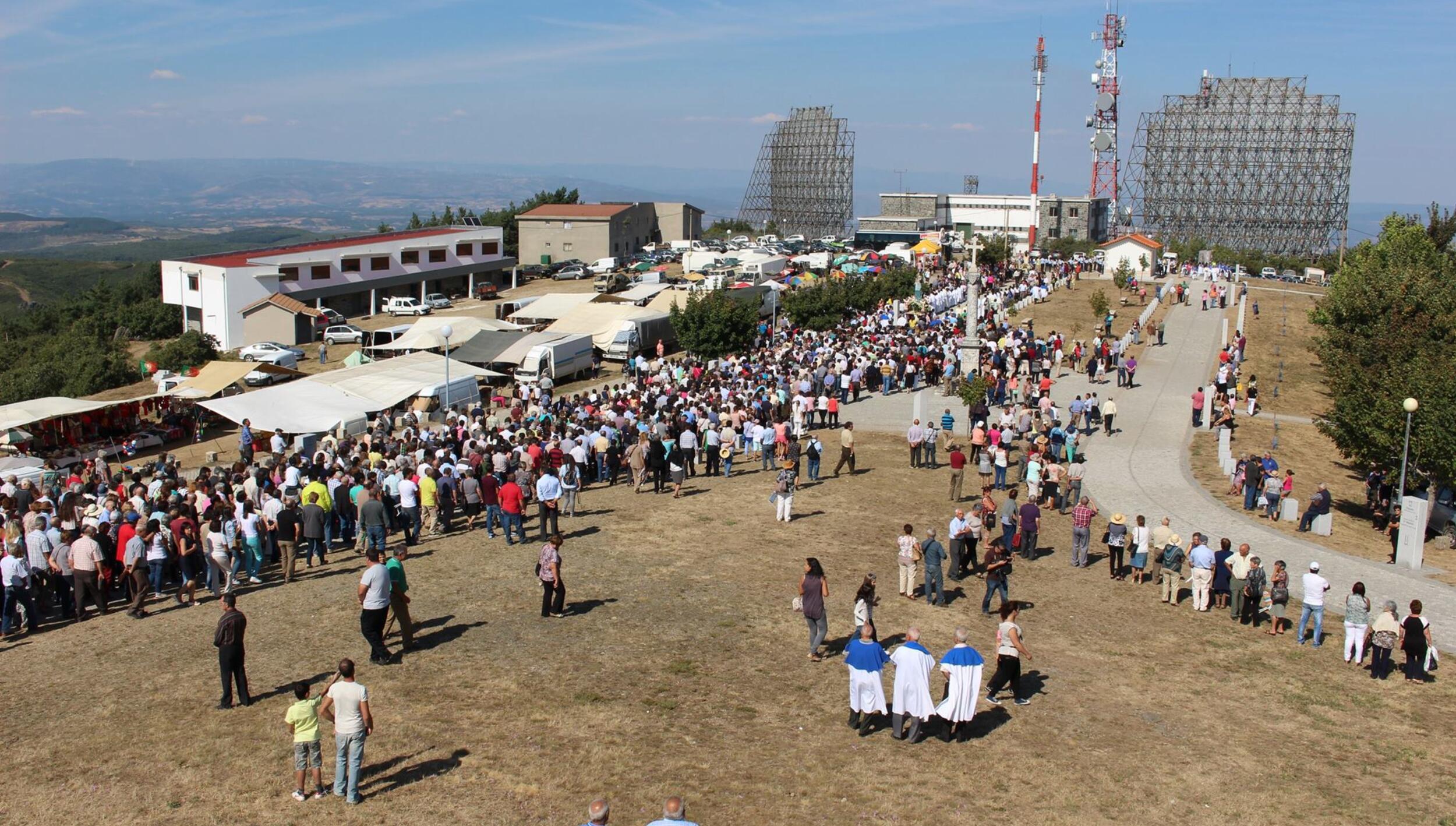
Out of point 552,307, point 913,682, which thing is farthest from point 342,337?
point 913,682

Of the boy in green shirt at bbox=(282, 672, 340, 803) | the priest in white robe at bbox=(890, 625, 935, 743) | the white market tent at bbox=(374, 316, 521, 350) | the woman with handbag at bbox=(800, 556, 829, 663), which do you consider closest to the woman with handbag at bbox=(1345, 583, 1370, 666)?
the priest in white robe at bbox=(890, 625, 935, 743)

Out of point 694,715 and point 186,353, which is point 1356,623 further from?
point 186,353

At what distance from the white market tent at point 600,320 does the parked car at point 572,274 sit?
23.3 metres

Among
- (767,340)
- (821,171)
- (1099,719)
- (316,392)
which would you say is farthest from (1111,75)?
(1099,719)

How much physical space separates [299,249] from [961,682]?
170ft

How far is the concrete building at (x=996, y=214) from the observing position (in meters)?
107

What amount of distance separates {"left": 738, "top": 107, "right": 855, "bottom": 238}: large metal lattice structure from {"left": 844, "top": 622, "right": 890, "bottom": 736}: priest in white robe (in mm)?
101484

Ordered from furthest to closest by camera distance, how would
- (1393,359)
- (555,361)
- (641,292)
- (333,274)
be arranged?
1. (333,274)
2. (641,292)
3. (555,361)
4. (1393,359)

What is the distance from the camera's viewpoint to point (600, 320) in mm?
39250

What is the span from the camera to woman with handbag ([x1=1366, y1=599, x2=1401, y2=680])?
11.5 m

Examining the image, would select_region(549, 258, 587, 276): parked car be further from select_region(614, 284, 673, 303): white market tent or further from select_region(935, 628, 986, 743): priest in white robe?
select_region(935, 628, 986, 743): priest in white robe

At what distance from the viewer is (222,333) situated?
4781 centimetres

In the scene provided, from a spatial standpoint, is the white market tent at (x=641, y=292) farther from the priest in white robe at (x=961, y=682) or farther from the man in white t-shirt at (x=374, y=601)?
the priest in white robe at (x=961, y=682)

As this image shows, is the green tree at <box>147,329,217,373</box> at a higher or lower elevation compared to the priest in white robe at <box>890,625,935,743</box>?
lower
